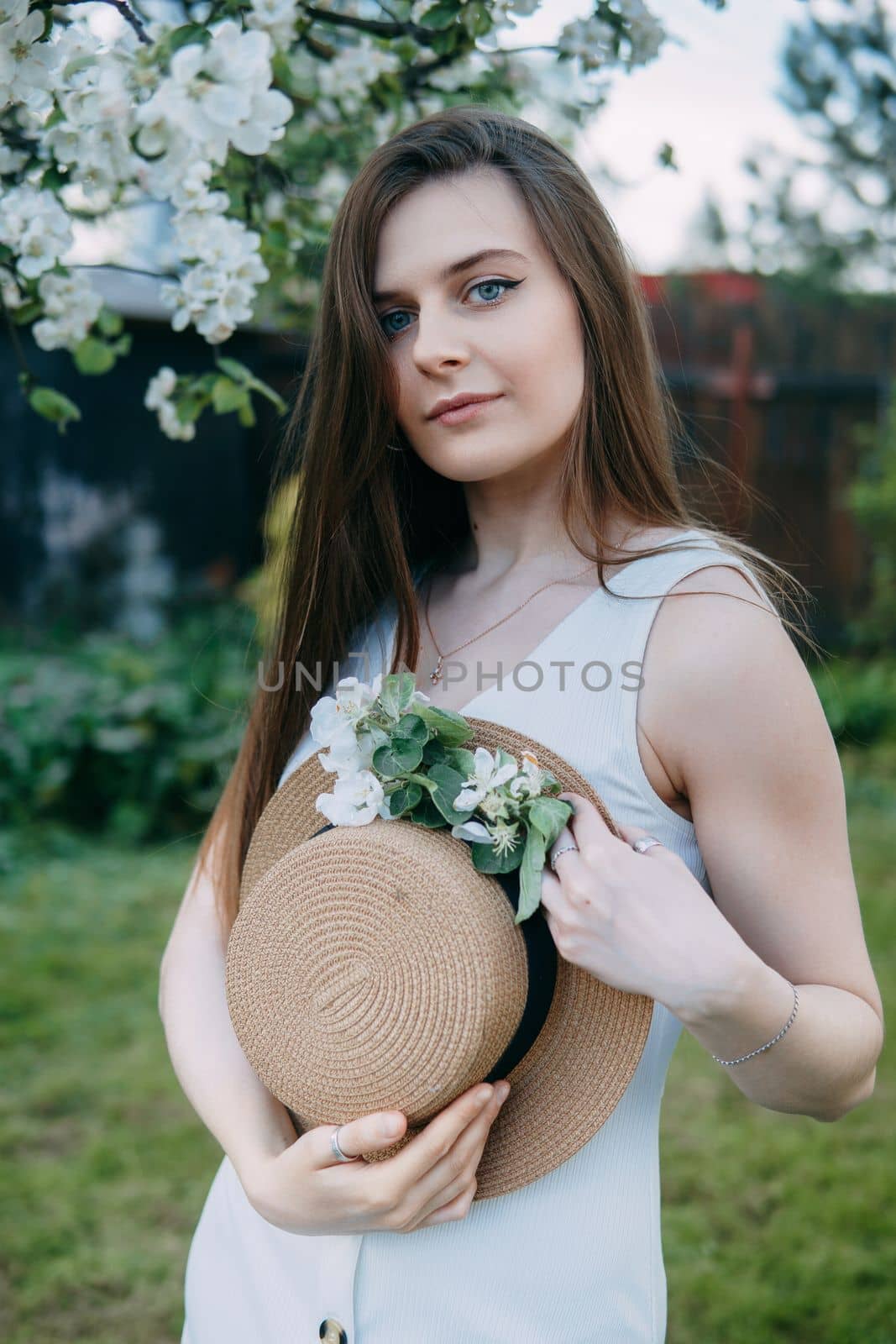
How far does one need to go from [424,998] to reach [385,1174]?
0.21 m

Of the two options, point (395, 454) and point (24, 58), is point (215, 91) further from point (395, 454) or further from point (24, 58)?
point (395, 454)

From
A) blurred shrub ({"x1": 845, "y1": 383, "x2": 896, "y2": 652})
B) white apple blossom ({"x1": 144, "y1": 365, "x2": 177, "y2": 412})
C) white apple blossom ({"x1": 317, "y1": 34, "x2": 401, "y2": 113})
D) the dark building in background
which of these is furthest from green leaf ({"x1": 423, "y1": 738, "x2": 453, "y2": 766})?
blurred shrub ({"x1": 845, "y1": 383, "x2": 896, "y2": 652})

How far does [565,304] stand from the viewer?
5.31 ft

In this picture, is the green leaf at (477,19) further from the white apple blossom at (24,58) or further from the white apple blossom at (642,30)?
Answer: the white apple blossom at (24,58)

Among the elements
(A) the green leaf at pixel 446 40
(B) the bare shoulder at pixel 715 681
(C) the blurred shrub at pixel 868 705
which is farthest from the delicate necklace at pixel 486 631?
(C) the blurred shrub at pixel 868 705

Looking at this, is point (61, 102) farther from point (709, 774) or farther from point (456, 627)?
point (709, 774)

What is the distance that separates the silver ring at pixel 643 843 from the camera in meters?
1.32

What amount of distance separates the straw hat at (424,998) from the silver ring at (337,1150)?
0.07ft

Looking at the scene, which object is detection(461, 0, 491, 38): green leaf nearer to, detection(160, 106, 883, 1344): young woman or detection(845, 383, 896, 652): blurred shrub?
detection(160, 106, 883, 1344): young woman

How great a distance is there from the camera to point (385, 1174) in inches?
51.7

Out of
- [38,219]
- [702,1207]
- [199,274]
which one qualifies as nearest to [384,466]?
[199,274]

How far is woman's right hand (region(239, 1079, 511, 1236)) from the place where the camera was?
4.26ft

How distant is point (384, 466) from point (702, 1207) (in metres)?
2.57

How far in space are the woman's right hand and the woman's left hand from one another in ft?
0.70
